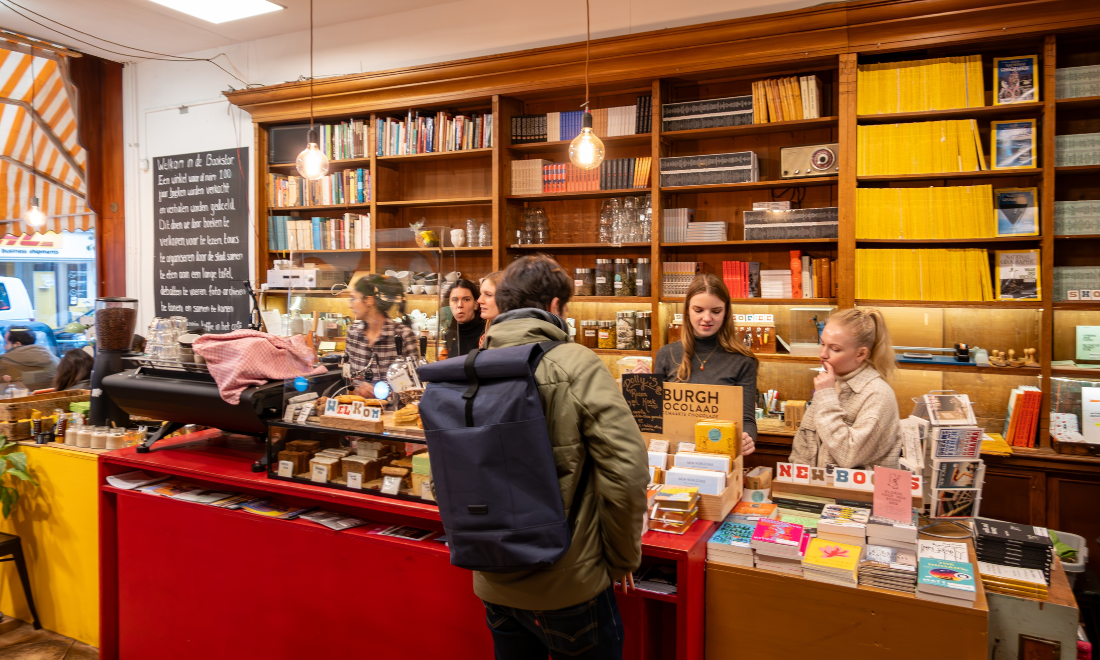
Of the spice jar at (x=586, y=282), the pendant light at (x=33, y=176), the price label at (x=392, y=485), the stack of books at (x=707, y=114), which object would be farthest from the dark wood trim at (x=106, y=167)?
the price label at (x=392, y=485)

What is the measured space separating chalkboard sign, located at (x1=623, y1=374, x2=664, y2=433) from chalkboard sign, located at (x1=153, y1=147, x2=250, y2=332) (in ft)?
15.7

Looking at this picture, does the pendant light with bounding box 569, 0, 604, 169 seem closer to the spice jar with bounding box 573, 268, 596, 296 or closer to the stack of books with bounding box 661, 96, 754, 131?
the stack of books with bounding box 661, 96, 754, 131

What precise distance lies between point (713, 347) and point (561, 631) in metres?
1.72

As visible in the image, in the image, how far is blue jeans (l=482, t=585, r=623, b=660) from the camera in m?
1.58

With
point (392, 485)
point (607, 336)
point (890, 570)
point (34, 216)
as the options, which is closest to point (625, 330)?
point (607, 336)

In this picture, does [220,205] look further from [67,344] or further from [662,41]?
[662,41]

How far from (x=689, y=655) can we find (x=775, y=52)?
11.5 ft

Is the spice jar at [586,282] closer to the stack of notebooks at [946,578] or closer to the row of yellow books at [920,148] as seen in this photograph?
the row of yellow books at [920,148]

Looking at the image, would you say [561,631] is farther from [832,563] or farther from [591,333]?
[591,333]

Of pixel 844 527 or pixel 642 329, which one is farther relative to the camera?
pixel 642 329

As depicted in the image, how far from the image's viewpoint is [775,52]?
4.05 meters

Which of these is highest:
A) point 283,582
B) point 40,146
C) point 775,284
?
point 40,146

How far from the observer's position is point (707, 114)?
4363 mm

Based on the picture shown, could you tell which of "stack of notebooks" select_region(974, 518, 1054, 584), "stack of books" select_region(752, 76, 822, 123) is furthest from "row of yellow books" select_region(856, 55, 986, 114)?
"stack of notebooks" select_region(974, 518, 1054, 584)
